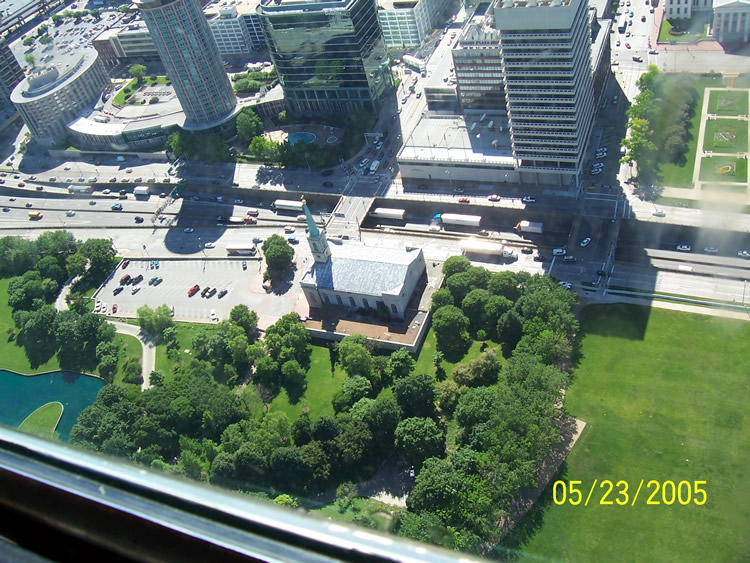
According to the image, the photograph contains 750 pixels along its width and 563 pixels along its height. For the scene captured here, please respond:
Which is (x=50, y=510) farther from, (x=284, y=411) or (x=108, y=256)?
(x=108, y=256)

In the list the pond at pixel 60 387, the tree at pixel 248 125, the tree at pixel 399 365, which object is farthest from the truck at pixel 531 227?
the pond at pixel 60 387

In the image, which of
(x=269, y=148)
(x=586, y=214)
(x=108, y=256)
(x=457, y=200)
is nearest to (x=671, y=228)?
(x=586, y=214)

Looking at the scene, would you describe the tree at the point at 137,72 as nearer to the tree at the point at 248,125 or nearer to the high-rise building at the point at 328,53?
the tree at the point at 248,125

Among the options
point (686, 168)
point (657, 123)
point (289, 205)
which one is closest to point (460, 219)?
point (289, 205)

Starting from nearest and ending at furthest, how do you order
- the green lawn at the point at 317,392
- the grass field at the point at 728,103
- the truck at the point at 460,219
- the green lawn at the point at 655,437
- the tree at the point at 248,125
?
the green lawn at the point at 655,437 < the green lawn at the point at 317,392 < the truck at the point at 460,219 < the grass field at the point at 728,103 < the tree at the point at 248,125

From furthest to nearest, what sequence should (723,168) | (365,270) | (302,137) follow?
(302,137) → (723,168) → (365,270)

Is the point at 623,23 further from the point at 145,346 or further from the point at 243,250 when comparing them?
the point at 145,346

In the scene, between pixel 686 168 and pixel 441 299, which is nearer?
pixel 441 299
